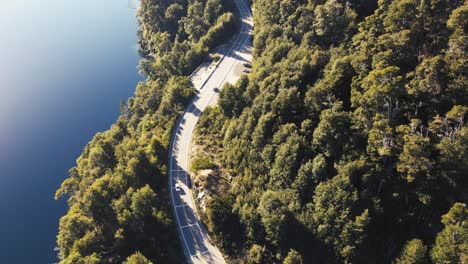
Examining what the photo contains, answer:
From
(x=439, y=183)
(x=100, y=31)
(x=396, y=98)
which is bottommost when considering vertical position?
(x=439, y=183)

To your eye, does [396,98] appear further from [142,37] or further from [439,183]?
[142,37]

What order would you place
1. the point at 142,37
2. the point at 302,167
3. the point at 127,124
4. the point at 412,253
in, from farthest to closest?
the point at 142,37
the point at 127,124
the point at 302,167
the point at 412,253

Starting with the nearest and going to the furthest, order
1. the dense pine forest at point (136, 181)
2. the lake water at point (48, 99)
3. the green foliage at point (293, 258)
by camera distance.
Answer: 1. the green foliage at point (293, 258)
2. the dense pine forest at point (136, 181)
3. the lake water at point (48, 99)

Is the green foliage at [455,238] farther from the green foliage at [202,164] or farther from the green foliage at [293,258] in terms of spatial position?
the green foliage at [202,164]

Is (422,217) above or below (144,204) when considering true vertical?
below

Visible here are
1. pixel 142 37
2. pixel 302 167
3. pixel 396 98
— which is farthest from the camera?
pixel 142 37

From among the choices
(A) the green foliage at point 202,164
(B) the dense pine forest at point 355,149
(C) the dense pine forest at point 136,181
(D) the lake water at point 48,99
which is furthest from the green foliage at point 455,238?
(D) the lake water at point 48,99

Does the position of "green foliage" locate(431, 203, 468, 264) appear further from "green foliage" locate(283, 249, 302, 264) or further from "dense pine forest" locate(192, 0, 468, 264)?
"green foliage" locate(283, 249, 302, 264)

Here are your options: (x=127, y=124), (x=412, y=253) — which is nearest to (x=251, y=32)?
(x=127, y=124)
